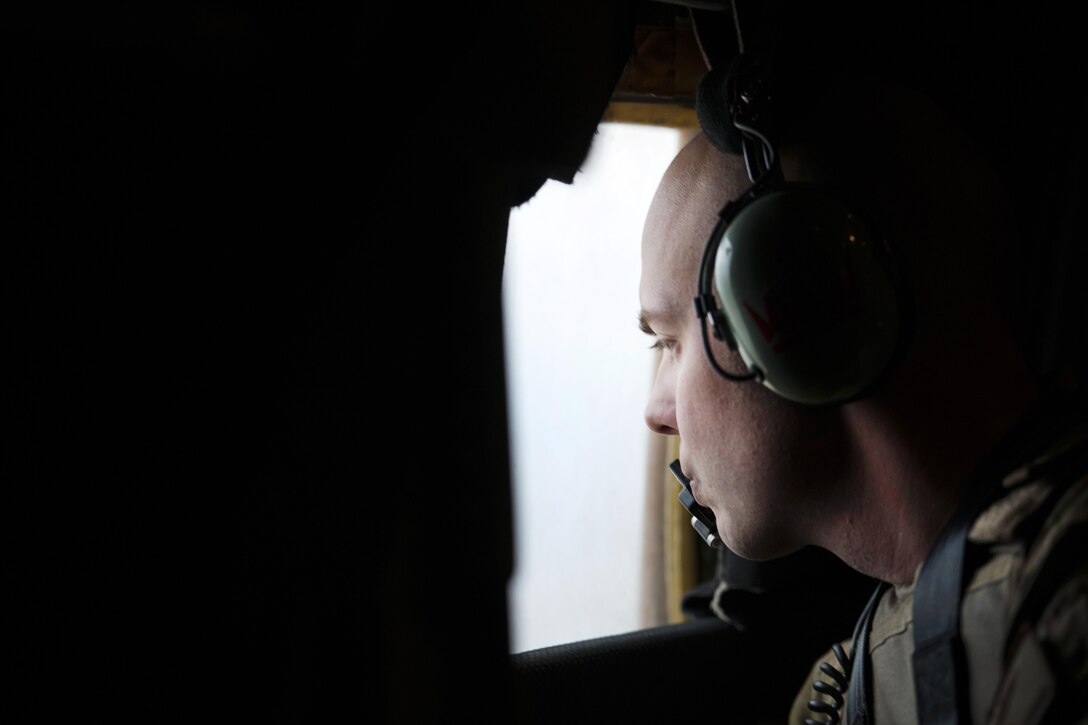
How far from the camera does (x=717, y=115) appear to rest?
88 cm

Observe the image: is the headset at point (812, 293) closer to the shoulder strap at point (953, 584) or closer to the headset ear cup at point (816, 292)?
the headset ear cup at point (816, 292)

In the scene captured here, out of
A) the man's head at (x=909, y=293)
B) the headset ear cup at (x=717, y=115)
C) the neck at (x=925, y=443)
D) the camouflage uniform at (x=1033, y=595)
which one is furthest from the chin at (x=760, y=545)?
the headset ear cup at (x=717, y=115)

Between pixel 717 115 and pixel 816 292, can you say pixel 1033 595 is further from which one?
pixel 717 115

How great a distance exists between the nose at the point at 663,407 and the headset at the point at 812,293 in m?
0.27

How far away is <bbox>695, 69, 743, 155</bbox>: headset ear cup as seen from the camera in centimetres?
86

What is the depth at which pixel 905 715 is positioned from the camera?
918 mm

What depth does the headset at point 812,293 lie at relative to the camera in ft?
2.38

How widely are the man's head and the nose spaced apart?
6 cm

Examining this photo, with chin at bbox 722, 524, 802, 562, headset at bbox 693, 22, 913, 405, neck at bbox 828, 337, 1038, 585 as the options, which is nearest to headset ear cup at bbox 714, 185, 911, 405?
headset at bbox 693, 22, 913, 405

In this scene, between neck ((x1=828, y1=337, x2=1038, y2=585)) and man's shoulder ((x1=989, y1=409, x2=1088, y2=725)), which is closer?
man's shoulder ((x1=989, y1=409, x2=1088, y2=725))

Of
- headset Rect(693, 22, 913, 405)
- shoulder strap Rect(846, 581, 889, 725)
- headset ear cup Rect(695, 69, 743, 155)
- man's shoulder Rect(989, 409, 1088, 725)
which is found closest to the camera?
man's shoulder Rect(989, 409, 1088, 725)

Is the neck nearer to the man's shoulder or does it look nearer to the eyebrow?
the man's shoulder

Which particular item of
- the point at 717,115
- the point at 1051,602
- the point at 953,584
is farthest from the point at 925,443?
the point at 717,115

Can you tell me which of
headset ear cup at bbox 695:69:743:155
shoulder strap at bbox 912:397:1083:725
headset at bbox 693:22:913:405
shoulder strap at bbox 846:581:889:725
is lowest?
shoulder strap at bbox 846:581:889:725
